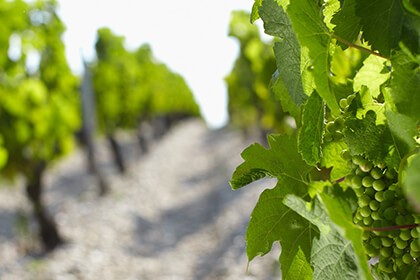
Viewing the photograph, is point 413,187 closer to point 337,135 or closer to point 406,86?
point 406,86

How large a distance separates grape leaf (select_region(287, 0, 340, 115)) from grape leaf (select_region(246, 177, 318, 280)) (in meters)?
0.36

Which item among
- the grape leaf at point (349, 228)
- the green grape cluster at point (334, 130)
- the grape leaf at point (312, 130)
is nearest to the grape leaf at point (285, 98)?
the green grape cluster at point (334, 130)

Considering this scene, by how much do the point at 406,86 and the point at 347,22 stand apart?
0.20 metres

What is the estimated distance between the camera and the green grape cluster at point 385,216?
3.80ft

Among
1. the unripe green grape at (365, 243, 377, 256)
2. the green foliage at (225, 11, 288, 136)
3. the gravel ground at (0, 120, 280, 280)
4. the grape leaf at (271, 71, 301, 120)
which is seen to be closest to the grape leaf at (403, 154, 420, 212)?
the unripe green grape at (365, 243, 377, 256)

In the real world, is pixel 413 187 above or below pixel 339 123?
below

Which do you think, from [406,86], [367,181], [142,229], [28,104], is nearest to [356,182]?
[367,181]

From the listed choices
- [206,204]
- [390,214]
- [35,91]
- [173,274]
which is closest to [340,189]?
[390,214]

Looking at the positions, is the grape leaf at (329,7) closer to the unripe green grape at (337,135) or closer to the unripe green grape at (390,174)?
the unripe green grape at (337,135)

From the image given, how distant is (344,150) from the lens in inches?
52.7

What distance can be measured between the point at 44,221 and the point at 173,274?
2524mm

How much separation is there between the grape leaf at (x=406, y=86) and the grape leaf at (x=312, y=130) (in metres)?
0.19

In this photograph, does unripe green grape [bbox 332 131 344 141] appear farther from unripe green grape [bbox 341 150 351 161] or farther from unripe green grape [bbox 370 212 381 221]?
unripe green grape [bbox 370 212 381 221]

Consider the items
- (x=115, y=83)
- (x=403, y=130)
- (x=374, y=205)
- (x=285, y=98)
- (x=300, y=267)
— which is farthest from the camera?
(x=115, y=83)
